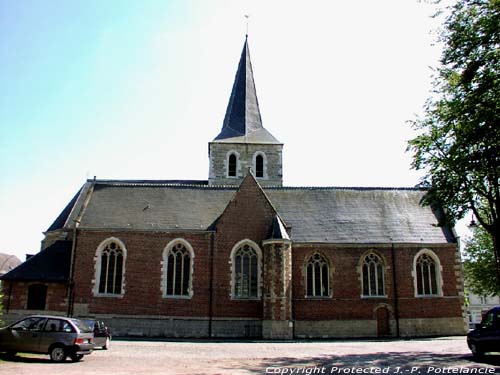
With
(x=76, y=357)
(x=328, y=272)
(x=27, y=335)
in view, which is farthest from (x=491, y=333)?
(x=27, y=335)

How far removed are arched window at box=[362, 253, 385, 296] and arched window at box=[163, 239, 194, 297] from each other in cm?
1014

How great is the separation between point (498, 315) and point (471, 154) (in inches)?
245

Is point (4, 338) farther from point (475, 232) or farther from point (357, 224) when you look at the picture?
point (475, 232)

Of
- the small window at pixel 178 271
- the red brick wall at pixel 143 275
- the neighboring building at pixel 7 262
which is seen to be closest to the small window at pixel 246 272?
the red brick wall at pixel 143 275

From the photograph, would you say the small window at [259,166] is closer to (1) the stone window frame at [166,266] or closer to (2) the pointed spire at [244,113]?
(2) the pointed spire at [244,113]

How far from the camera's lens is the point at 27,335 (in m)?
14.8

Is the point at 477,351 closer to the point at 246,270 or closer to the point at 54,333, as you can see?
the point at 246,270

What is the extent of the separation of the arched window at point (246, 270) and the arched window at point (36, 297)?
416 inches

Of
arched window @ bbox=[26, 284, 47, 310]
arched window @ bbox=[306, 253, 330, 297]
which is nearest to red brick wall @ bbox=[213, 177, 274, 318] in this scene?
arched window @ bbox=[306, 253, 330, 297]

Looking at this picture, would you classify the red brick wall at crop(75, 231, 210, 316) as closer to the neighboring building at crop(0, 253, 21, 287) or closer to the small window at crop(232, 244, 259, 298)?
the small window at crop(232, 244, 259, 298)

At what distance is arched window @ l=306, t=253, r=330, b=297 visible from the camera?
26.5m

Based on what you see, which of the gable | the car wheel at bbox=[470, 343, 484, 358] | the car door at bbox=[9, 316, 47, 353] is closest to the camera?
the car door at bbox=[9, 316, 47, 353]

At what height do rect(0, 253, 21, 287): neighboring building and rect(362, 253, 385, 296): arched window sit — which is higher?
rect(0, 253, 21, 287): neighboring building

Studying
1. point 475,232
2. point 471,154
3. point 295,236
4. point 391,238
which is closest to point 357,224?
point 391,238
